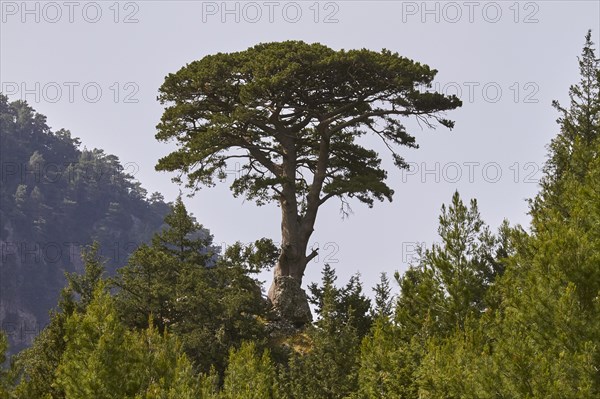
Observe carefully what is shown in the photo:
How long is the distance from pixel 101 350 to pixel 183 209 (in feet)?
55.9

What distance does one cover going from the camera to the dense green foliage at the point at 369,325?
24.8 meters

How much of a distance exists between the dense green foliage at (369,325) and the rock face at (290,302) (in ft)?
2.20

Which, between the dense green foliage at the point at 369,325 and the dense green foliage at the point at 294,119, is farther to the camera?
the dense green foliage at the point at 294,119

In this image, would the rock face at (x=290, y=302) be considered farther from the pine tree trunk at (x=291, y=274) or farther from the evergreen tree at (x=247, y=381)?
the evergreen tree at (x=247, y=381)

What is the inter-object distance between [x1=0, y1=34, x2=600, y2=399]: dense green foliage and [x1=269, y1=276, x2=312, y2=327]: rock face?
67 centimetres

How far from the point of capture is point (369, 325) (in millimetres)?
38844

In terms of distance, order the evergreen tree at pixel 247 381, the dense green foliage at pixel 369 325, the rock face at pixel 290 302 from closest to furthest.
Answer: the dense green foliage at pixel 369 325, the evergreen tree at pixel 247 381, the rock face at pixel 290 302

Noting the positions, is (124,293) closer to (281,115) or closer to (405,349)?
(281,115)

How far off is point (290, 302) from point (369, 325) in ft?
17.4

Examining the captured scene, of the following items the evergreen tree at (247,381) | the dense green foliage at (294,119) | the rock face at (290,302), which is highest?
the dense green foliage at (294,119)

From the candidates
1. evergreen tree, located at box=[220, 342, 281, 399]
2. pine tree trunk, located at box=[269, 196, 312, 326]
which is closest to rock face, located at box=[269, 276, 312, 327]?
pine tree trunk, located at box=[269, 196, 312, 326]

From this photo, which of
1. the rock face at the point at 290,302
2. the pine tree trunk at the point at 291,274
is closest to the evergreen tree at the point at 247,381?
the rock face at the point at 290,302

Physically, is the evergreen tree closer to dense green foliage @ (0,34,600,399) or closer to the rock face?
dense green foliage @ (0,34,600,399)

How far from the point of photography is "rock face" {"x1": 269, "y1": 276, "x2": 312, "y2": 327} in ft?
141
